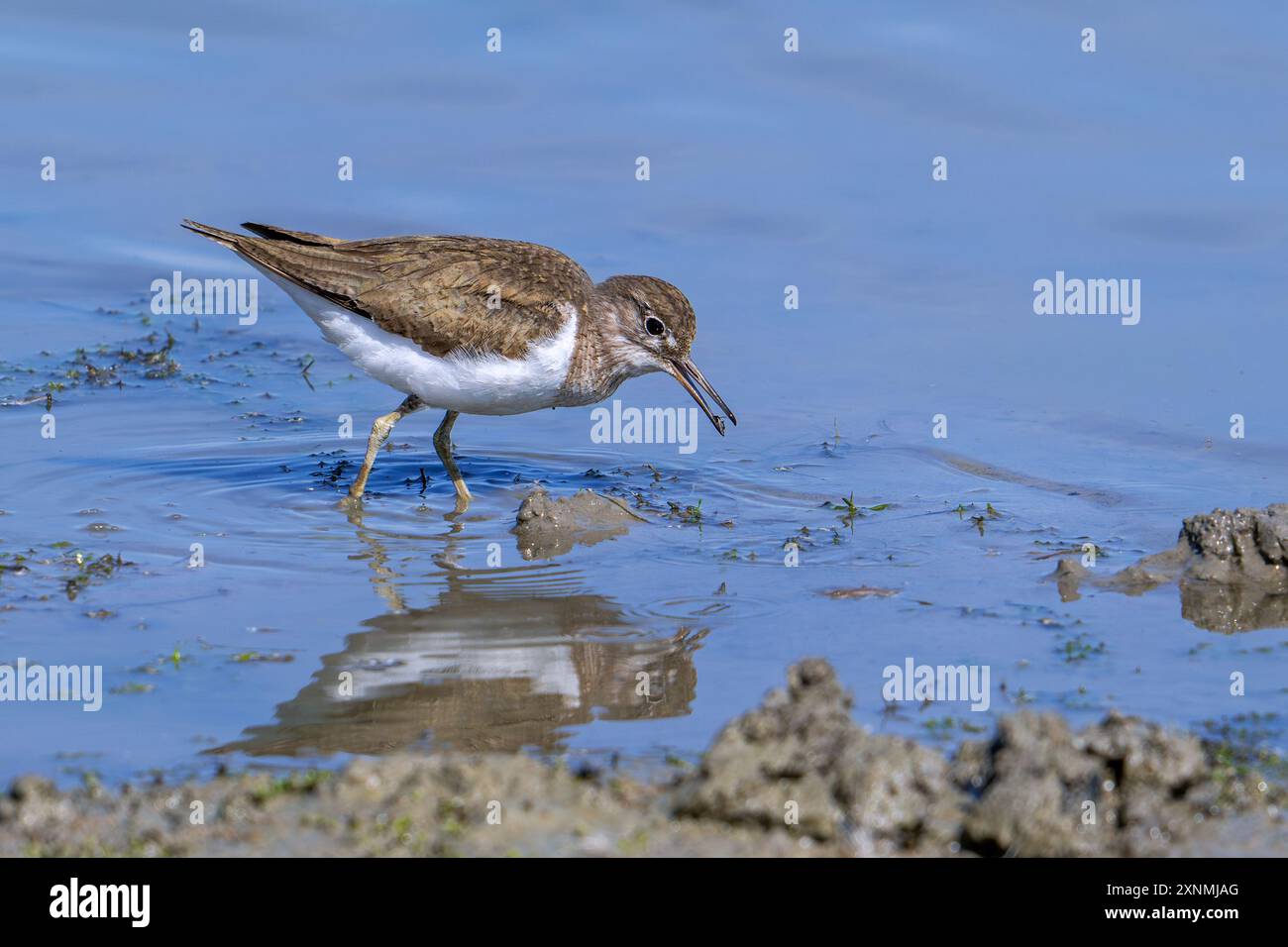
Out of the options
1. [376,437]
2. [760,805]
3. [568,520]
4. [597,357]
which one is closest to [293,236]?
[376,437]

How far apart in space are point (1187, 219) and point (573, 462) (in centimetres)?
603

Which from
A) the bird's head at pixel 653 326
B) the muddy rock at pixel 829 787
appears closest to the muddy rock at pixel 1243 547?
the bird's head at pixel 653 326

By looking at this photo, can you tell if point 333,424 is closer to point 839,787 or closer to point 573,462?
point 573,462

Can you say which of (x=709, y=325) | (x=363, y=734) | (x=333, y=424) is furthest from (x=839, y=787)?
(x=709, y=325)

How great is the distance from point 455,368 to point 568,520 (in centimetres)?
122

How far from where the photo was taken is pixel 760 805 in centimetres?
474

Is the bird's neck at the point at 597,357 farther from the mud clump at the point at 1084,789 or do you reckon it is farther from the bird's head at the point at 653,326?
the mud clump at the point at 1084,789
